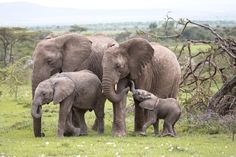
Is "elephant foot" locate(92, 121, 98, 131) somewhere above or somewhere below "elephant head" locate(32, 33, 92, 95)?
below

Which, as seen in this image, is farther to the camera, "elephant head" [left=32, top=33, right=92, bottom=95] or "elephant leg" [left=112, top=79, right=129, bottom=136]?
"elephant head" [left=32, top=33, right=92, bottom=95]

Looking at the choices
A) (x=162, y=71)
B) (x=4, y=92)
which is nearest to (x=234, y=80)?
(x=162, y=71)

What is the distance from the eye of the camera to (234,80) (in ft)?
53.6

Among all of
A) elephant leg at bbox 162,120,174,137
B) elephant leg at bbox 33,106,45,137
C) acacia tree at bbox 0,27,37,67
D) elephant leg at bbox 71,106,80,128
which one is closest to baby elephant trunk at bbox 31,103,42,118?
elephant leg at bbox 33,106,45,137

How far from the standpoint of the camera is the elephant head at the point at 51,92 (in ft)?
43.7

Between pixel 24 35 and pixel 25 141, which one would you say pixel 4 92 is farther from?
pixel 24 35

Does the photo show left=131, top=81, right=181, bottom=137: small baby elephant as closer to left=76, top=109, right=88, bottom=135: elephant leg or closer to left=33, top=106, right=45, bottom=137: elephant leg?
left=76, top=109, right=88, bottom=135: elephant leg

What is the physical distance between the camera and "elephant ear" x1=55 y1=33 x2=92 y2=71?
15.2m

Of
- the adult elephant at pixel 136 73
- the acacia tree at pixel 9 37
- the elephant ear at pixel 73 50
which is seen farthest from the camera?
the acacia tree at pixel 9 37

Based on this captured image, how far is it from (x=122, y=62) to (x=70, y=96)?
1.54 meters

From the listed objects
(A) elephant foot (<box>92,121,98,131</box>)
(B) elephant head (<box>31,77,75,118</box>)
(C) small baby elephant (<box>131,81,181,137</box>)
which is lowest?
(A) elephant foot (<box>92,121,98,131</box>)

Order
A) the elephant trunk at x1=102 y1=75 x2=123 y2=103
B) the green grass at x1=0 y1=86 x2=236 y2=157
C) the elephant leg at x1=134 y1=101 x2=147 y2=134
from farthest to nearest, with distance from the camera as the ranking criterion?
1. the elephant leg at x1=134 y1=101 x2=147 y2=134
2. the elephant trunk at x1=102 y1=75 x2=123 y2=103
3. the green grass at x1=0 y1=86 x2=236 y2=157

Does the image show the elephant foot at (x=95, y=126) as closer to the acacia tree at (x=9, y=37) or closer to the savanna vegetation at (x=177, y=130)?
the savanna vegetation at (x=177, y=130)

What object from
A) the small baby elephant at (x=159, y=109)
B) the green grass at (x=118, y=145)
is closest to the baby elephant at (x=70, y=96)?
the green grass at (x=118, y=145)
